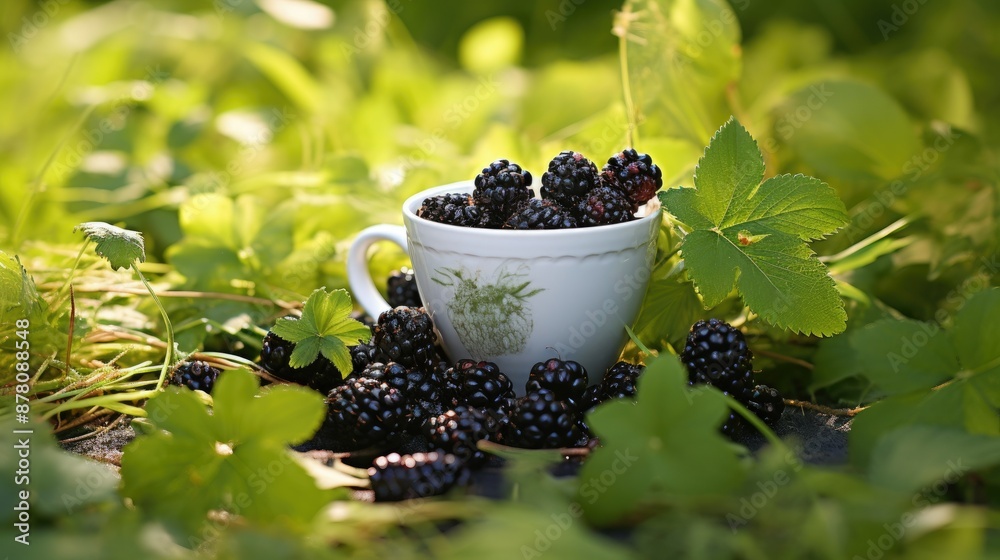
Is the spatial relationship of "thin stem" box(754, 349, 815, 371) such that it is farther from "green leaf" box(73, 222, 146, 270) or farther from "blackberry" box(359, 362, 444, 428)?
"green leaf" box(73, 222, 146, 270)

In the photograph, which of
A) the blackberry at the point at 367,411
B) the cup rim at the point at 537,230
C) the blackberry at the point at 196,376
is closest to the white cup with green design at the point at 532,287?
the cup rim at the point at 537,230

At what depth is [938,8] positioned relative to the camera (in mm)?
2006

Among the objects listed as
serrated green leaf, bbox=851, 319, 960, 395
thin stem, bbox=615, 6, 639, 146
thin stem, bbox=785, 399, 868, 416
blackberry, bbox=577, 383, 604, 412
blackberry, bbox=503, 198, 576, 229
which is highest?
thin stem, bbox=615, 6, 639, 146

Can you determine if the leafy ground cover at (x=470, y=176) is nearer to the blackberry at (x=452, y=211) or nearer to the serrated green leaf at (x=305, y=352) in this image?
the serrated green leaf at (x=305, y=352)

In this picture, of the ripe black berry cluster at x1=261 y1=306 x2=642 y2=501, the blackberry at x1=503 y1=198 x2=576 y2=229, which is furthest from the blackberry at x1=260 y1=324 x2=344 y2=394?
the blackberry at x1=503 y1=198 x2=576 y2=229

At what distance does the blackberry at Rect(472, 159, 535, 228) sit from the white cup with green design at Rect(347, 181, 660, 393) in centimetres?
6

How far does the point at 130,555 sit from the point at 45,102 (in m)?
1.44

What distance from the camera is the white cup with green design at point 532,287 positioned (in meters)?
0.69

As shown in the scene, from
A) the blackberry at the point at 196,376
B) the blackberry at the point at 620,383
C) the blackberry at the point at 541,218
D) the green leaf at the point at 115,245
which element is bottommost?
the blackberry at the point at 620,383

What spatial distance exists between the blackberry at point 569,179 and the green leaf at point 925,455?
328 millimetres

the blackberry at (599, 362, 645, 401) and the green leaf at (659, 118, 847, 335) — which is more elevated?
the green leaf at (659, 118, 847, 335)

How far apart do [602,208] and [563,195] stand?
4 cm

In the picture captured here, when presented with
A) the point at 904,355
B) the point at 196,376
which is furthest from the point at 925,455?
the point at 196,376

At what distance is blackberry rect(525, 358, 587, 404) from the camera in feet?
2.21
